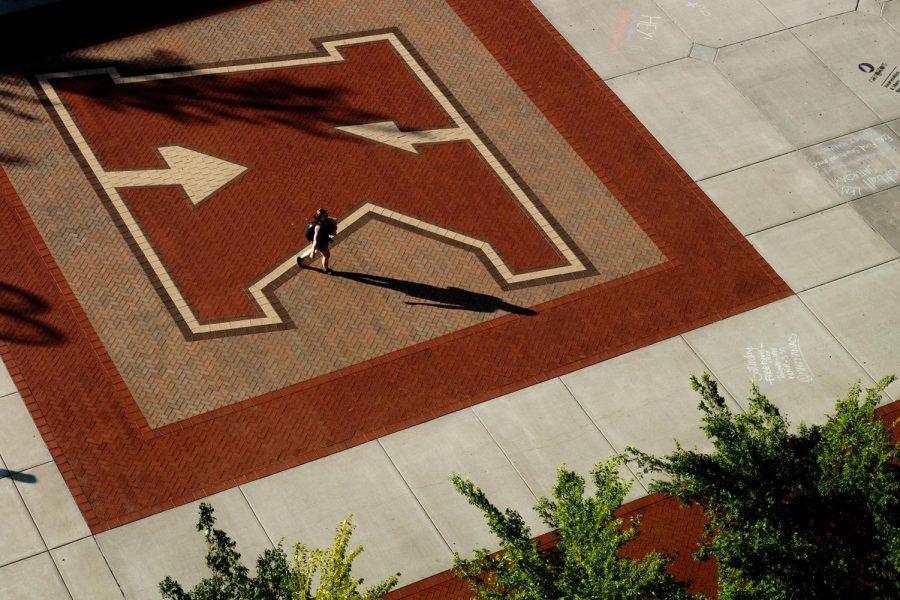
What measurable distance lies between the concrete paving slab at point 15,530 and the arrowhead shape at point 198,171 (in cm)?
618

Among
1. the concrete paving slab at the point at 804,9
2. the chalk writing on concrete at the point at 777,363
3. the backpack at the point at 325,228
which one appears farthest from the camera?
the concrete paving slab at the point at 804,9

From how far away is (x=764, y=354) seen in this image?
807 inches

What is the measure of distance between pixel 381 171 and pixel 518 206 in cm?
253

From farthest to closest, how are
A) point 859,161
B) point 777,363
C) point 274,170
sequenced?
point 859,161 → point 274,170 → point 777,363

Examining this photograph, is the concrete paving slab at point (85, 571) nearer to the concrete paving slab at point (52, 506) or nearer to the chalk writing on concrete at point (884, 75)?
the concrete paving slab at point (52, 506)

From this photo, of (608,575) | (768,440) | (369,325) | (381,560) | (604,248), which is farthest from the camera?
(604,248)

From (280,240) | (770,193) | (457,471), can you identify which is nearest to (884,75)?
(770,193)

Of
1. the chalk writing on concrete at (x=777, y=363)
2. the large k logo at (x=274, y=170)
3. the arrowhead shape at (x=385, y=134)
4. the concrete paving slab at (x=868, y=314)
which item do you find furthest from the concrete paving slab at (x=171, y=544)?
the concrete paving slab at (x=868, y=314)

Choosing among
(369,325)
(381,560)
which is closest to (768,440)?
(381,560)

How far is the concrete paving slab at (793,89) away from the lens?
2438 centimetres

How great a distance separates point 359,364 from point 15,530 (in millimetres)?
5585

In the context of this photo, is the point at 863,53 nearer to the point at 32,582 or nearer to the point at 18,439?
the point at 18,439

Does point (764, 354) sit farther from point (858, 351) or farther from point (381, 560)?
point (381, 560)

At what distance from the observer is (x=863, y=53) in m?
26.0
